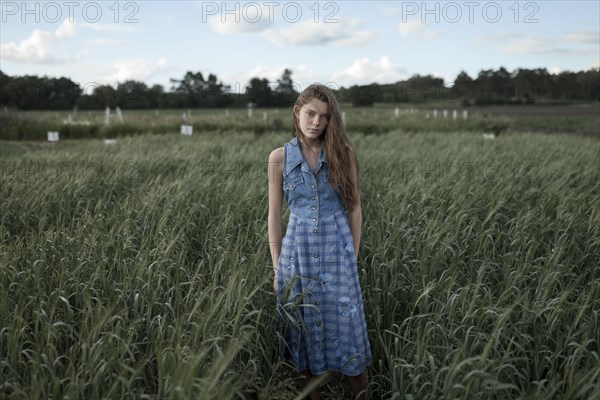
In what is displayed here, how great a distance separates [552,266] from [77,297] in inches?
102

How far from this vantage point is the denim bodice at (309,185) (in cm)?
218

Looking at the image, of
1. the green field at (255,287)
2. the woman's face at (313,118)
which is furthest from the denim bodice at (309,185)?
the green field at (255,287)

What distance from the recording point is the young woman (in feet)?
7.04

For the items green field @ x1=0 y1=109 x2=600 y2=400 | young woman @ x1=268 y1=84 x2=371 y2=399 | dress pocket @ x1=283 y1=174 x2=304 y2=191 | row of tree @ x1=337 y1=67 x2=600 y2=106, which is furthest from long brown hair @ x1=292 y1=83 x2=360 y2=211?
row of tree @ x1=337 y1=67 x2=600 y2=106

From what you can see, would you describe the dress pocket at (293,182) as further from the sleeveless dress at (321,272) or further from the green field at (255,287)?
the green field at (255,287)

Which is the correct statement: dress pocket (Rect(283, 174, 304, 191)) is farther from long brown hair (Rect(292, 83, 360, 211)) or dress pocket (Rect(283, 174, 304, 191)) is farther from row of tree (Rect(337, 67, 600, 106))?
row of tree (Rect(337, 67, 600, 106))

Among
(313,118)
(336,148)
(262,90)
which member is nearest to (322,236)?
(336,148)

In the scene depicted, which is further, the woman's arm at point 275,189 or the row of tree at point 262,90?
the row of tree at point 262,90

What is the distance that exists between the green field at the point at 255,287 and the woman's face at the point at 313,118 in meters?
0.72

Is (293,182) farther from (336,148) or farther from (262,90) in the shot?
(262,90)

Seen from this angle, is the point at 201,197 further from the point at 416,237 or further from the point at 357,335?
the point at 357,335

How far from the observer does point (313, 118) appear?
6.94ft

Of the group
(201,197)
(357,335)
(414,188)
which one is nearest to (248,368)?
(357,335)

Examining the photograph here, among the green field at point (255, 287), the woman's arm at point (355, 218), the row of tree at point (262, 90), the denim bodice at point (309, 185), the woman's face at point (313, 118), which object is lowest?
the green field at point (255, 287)
